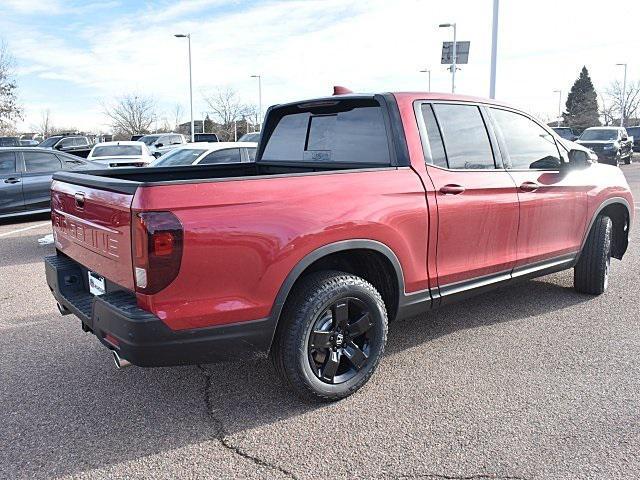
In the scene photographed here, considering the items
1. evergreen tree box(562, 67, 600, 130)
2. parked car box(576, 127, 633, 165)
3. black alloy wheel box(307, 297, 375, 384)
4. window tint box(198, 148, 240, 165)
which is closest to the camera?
black alloy wheel box(307, 297, 375, 384)

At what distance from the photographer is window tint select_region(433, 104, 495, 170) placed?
3902 millimetres

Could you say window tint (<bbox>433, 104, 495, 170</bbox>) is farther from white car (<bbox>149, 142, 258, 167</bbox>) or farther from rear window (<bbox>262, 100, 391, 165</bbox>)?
white car (<bbox>149, 142, 258, 167</bbox>)

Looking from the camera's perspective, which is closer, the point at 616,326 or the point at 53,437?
the point at 53,437

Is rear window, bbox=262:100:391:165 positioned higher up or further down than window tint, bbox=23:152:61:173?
higher up

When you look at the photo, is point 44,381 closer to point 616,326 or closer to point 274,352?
point 274,352

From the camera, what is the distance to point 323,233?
3.07 m

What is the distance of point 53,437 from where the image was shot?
9.73ft

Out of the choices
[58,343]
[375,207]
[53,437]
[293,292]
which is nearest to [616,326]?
[375,207]

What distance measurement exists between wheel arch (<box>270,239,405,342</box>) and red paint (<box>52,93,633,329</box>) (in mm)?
38

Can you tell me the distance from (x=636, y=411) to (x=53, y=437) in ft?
10.6

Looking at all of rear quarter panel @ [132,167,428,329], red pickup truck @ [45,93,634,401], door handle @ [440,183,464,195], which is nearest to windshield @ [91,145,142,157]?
red pickup truck @ [45,93,634,401]

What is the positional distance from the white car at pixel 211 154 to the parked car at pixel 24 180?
2235 mm

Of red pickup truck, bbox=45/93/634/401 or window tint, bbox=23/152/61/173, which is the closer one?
red pickup truck, bbox=45/93/634/401

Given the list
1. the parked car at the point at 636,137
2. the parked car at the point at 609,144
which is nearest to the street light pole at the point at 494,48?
the parked car at the point at 609,144
